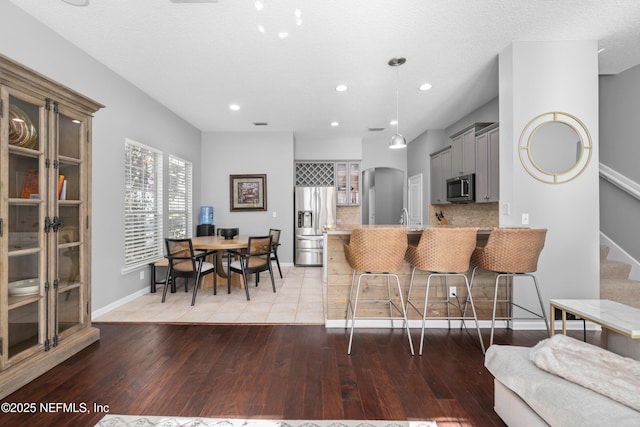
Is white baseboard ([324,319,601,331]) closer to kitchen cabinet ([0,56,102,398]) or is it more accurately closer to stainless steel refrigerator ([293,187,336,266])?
kitchen cabinet ([0,56,102,398])

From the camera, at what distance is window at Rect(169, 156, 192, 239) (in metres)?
4.84

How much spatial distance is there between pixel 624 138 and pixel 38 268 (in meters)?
5.80

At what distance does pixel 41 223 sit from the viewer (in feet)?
6.69

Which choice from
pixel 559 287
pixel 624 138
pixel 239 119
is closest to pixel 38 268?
pixel 239 119

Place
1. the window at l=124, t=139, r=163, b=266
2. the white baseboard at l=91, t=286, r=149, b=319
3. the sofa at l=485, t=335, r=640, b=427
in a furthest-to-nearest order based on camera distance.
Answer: the window at l=124, t=139, r=163, b=266, the white baseboard at l=91, t=286, r=149, b=319, the sofa at l=485, t=335, r=640, b=427

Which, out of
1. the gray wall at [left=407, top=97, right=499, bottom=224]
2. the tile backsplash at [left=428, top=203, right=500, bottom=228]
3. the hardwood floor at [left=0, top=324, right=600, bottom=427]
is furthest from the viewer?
the gray wall at [left=407, top=97, right=499, bottom=224]

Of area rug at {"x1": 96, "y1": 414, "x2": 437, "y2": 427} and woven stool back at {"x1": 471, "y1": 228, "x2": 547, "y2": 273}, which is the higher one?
woven stool back at {"x1": 471, "y1": 228, "x2": 547, "y2": 273}

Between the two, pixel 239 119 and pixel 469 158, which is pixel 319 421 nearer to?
pixel 469 158

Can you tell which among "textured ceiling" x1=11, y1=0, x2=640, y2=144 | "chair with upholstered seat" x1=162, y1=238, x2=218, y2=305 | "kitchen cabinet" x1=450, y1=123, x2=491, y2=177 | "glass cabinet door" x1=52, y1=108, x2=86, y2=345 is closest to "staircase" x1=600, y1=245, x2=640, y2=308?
"kitchen cabinet" x1=450, y1=123, x2=491, y2=177

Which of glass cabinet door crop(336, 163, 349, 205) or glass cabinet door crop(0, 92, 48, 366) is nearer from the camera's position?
glass cabinet door crop(0, 92, 48, 366)

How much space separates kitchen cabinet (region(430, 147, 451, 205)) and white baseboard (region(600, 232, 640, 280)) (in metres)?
2.15

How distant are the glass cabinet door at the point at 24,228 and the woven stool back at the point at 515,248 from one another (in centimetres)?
341

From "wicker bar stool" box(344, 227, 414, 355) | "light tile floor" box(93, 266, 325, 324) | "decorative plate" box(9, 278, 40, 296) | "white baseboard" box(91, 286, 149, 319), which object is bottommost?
"light tile floor" box(93, 266, 325, 324)

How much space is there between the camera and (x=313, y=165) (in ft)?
21.6
